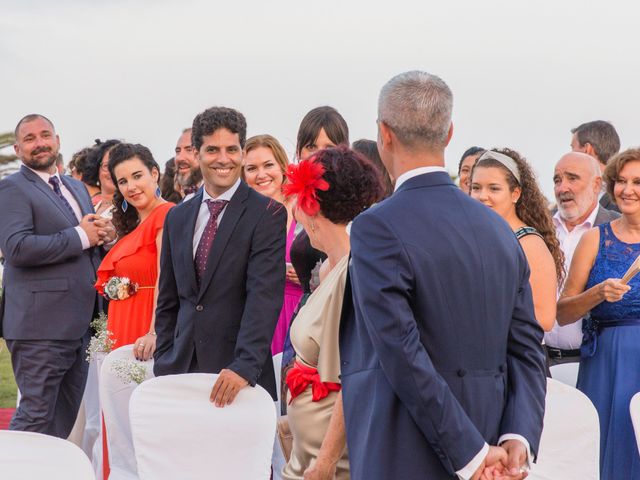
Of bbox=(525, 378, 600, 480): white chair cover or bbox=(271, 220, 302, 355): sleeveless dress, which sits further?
bbox=(271, 220, 302, 355): sleeveless dress

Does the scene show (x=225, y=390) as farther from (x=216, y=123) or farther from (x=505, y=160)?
(x=505, y=160)

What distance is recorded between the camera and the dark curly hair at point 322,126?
5277mm

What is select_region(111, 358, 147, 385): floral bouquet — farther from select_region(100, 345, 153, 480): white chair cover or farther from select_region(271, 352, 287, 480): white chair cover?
select_region(271, 352, 287, 480): white chair cover

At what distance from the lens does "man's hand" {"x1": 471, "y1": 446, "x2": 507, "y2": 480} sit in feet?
7.23

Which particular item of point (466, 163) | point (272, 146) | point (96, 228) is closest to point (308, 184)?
point (272, 146)

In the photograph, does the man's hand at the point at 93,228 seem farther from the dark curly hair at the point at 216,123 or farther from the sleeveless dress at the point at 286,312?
the dark curly hair at the point at 216,123

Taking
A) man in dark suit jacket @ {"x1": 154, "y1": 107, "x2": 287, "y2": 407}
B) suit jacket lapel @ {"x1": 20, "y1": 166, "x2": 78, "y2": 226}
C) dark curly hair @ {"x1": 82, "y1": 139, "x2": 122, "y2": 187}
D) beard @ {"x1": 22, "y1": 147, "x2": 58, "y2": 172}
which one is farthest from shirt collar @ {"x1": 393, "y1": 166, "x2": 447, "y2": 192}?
dark curly hair @ {"x1": 82, "y1": 139, "x2": 122, "y2": 187}

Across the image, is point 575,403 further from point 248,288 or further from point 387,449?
point 248,288

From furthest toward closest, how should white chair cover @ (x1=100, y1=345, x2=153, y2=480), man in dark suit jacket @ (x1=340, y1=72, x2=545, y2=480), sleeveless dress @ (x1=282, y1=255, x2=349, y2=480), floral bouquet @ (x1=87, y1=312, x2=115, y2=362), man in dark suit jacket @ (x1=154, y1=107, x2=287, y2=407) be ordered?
floral bouquet @ (x1=87, y1=312, x2=115, y2=362) → white chair cover @ (x1=100, y1=345, x2=153, y2=480) → man in dark suit jacket @ (x1=154, y1=107, x2=287, y2=407) → sleeveless dress @ (x1=282, y1=255, x2=349, y2=480) → man in dark suit jacket @ (x1=340, y1=72, x2=545, y2=480)

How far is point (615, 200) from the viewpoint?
14.2ft

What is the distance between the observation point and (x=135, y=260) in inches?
188

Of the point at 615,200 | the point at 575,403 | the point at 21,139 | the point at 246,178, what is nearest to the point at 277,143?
the point at 246,178

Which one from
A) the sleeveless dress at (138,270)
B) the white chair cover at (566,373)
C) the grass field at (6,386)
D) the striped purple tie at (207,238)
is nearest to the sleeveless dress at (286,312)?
the sleeveless dress at (138,270)

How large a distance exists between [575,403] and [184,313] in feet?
5.21
